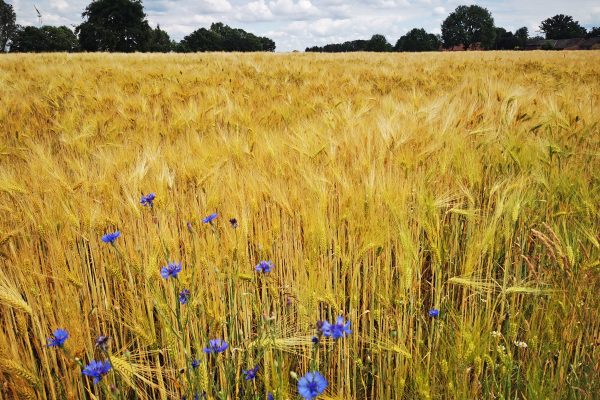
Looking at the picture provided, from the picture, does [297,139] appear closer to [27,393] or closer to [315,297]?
[315,297]

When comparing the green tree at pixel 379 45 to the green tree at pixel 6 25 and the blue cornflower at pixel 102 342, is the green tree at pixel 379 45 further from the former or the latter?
the blue cornflower at pixel 102 342

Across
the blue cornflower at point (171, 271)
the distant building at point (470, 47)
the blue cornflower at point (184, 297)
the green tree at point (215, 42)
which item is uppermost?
the green tree at point (215, 42)

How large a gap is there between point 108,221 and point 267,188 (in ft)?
2.14

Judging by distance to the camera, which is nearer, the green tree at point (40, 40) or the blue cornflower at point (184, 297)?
the blue cornflower at point (184, 297)

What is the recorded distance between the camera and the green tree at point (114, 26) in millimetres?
42000

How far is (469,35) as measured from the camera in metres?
65.4

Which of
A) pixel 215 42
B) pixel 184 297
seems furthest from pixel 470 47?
pixel 184 297

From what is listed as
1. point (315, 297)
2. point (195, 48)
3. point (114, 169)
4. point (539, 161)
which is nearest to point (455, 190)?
point (539, 161)

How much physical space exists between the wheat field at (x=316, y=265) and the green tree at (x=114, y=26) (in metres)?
47.4

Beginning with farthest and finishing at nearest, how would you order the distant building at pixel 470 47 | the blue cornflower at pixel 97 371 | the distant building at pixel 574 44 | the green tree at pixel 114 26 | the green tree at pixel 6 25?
the distant building at pixel 470 47 → the green tree at pixel 6 25 → the distant building at pixel 574 44 → the green tree at pixel 114 26 → the blue cornflower at pixel 97 371

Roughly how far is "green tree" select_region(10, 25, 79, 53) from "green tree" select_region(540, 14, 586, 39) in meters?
85.7

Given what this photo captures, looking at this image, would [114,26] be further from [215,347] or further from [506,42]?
[506,42]

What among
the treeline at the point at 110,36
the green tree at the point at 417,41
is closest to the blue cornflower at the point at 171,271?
the treeline at the point at 110,36

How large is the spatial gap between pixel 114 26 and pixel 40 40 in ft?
54.8
